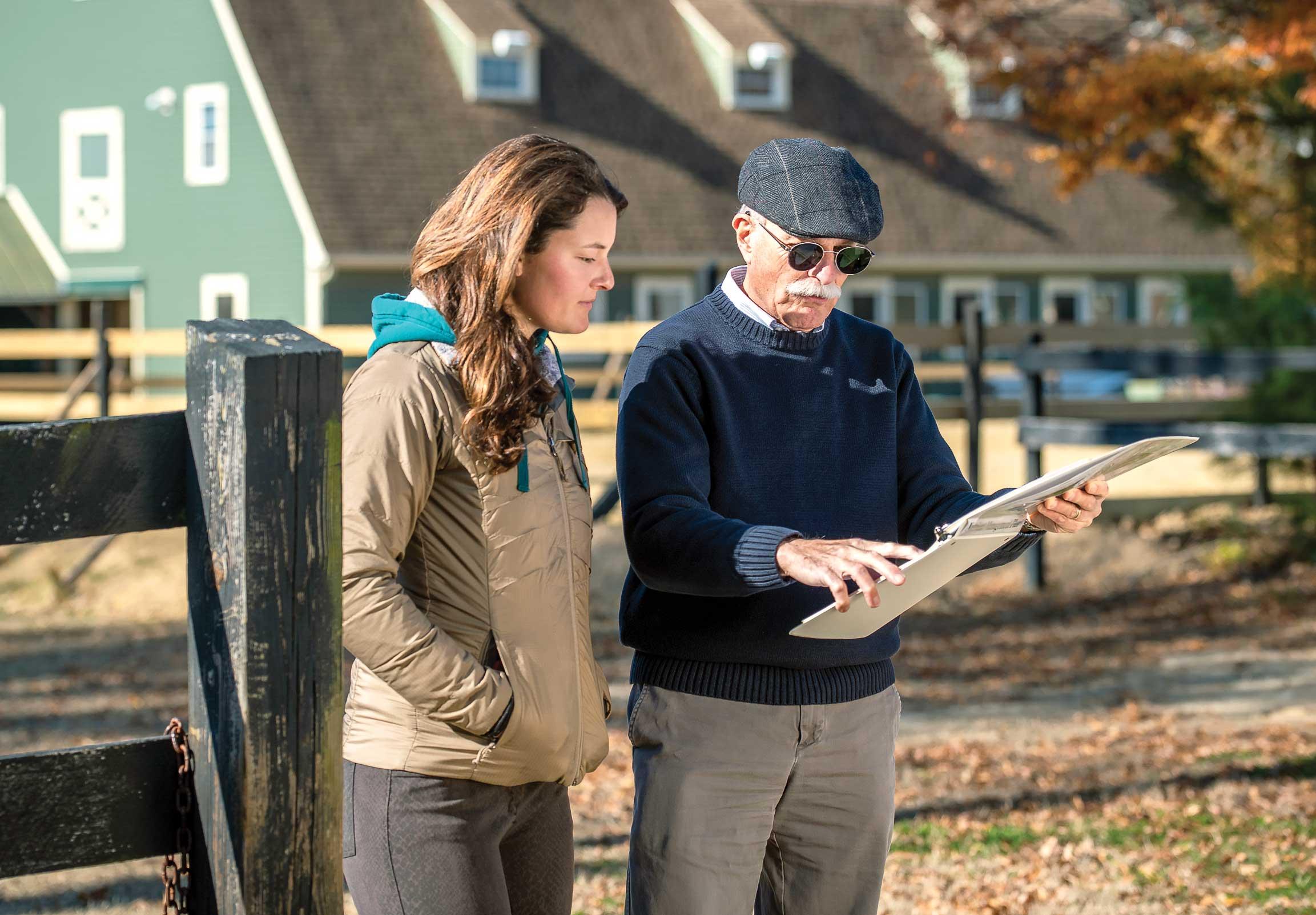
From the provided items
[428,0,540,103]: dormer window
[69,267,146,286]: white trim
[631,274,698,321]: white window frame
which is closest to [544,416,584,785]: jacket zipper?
[631,274,698,321]: white window frame

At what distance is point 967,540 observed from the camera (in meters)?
2.27

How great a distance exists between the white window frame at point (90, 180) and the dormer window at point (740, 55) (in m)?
8.54

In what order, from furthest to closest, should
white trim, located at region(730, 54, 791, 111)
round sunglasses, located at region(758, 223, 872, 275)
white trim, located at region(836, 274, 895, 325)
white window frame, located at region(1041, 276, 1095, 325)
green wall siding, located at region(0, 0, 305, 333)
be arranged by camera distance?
white window frame, located at region(1041, 276, 1095, 325), white trim, located at region(836, 274, 895, 325), white trim, located at region(730, 54, 791, 111), green wall siding, located at region(0, 0, 305, 333), round sunglasses, located at region(758, 223, 872, 275)

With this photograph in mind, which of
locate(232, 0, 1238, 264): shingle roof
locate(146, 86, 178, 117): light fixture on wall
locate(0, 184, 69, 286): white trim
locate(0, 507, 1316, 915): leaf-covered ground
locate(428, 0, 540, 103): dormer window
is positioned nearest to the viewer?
locate(0, 507, 1316, 915): leaf-covered ground

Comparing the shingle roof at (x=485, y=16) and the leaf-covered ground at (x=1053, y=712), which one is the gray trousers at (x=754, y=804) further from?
the shingle roof at (x=485, y=16)

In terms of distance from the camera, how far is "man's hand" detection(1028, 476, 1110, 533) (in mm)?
2443

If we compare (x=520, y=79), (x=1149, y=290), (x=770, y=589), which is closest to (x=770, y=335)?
(x=770, y=589)

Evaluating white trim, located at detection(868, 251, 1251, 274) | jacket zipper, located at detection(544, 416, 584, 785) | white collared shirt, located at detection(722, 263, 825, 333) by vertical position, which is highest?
white trim, located at detection(868, 251, 1251, 274)

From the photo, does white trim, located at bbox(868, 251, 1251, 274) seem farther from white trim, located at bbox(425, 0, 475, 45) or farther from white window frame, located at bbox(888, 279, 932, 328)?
white trim, located at bbox(425, 0, 475, 45)

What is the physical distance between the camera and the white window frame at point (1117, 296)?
81.4 feet

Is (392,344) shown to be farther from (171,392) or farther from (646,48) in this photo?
(646,48)

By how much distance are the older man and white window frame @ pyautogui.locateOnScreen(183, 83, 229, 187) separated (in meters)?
18.9

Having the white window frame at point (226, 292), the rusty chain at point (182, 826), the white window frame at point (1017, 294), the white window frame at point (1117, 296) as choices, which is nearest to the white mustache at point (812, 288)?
the rusty chain at point (182, 826)

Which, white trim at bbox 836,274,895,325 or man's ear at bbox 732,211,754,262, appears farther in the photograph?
white trim at bbox 836,274,895,325
